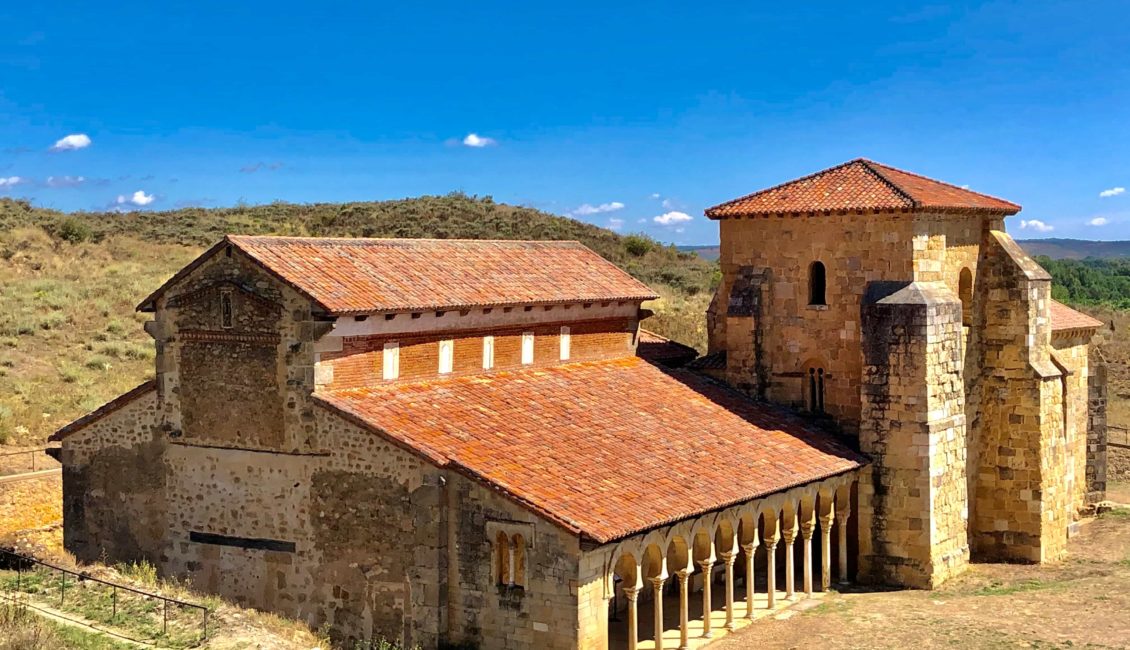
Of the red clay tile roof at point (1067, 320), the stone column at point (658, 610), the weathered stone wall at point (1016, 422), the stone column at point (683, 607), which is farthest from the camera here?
the red clay tile roof at point (1067, 320)

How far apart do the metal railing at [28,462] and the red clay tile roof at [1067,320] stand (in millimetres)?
23696

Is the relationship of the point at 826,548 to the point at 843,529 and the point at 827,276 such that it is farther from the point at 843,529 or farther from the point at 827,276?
the point at 827,276

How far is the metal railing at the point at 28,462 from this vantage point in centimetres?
2703

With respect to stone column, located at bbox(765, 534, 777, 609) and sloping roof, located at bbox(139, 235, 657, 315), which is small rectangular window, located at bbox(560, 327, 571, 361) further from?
stone column, located at bbox(765, 534, 777, 609)

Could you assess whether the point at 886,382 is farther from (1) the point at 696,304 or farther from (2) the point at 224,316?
(1) the point at 696,304

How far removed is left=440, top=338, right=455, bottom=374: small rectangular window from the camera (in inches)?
794

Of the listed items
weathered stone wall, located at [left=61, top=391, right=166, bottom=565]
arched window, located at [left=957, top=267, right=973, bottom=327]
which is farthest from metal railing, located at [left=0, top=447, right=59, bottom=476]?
arched window, located at [left=957, top=267, right=973, bottom=327]

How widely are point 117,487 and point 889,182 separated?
15526 millimetres

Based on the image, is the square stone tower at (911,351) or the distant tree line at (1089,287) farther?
the distant tree line at (1089,287)

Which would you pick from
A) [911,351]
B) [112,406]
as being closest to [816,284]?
[911,351]

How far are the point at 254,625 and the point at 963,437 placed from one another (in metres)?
13.8

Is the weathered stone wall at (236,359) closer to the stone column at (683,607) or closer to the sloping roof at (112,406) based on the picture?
the sloping roof at (112,406)

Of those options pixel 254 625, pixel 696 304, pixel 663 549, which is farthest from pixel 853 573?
pixel 696 304

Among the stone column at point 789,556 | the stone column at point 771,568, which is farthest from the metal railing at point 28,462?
the stone column at point 789,556
